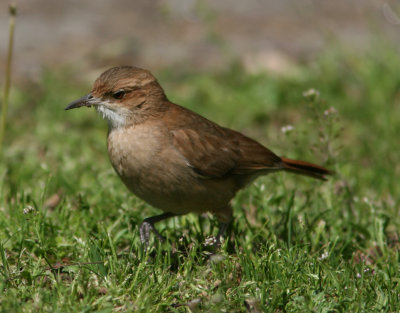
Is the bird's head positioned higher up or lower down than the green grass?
higher up

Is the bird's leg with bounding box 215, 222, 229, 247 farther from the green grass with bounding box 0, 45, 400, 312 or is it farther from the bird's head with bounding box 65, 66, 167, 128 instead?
the bird's head with bounding box 65, 66, 167, 128

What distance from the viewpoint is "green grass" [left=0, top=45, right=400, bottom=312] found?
172 inches

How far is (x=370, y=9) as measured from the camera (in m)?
12.1

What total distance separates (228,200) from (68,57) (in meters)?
5.49

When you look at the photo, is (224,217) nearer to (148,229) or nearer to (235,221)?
(235,221)

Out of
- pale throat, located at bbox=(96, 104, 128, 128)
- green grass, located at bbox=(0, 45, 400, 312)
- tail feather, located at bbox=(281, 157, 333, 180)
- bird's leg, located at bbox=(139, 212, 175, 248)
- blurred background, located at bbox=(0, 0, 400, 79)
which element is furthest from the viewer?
blurred background, located at bbox=(0, 0, 400, 79)

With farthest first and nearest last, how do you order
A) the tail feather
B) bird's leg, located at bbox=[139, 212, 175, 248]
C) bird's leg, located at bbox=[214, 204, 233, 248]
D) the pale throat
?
the tail feather → bird's leg, located at bbox=[214, 204, 233, 248] → the pale throat → bird's leg, located at bbox=[139, 212, 175, 248]

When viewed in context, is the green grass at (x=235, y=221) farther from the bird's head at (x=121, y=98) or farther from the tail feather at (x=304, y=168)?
the bird's head at (x=121, y=98)

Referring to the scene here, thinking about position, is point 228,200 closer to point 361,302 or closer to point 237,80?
point 361,302

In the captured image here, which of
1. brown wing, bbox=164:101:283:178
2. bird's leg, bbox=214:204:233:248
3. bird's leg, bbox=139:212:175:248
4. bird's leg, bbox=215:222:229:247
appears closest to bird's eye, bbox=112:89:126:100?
brown wing, bbox=164:101:283:178

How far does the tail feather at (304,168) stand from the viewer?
598 centimetres

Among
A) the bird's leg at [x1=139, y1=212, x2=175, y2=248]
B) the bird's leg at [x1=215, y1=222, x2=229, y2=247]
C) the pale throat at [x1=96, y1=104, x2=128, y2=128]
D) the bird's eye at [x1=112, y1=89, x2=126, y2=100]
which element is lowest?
the bird's leg at [x1=215, y1=222, x2=229, y2=247]

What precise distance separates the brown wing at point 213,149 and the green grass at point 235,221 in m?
0.34

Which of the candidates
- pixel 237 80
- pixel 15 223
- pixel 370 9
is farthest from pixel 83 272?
pixel 370 9
